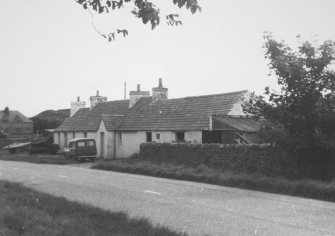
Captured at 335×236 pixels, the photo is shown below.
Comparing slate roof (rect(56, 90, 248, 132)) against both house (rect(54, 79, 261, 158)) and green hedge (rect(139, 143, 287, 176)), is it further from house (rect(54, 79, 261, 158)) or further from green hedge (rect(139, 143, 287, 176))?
green hedge (rect(139, 143, 287, 176))

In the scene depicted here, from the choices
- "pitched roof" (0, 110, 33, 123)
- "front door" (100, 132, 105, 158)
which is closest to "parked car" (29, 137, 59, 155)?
"front door" (100, 132, 105, 158)

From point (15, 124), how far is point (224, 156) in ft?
338

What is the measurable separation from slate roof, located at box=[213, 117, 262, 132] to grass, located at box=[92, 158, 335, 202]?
5.53m

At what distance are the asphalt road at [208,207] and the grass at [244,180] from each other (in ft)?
2.96

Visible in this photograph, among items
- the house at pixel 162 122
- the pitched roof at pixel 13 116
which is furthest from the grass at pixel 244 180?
the pitched roof at pixel 13 116

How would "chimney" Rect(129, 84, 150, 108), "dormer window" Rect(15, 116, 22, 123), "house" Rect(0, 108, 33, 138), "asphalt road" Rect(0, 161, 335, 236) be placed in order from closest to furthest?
"asphalt road" Rect(0, 161, 335, 236), "chimney" Rect(129, 84, 150, 108), "house" Rect(0, 108, 33, 138), "dormer window" Rect(15, 116, 22, 123)

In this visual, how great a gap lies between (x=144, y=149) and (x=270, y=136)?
1326cm

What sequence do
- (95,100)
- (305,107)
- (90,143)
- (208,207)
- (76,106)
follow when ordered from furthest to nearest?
(76,106)
(95,100)
(90,143)
(305,107)
(208,207)

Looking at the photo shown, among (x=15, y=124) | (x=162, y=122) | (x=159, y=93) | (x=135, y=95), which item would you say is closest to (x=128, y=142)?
(x=162, y=122)

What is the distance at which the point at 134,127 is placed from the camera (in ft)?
131

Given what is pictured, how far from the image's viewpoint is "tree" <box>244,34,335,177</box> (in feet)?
59.7

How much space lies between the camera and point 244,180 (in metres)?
19.0

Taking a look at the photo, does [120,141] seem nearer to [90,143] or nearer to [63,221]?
[90,143]

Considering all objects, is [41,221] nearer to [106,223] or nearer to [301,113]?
[106,223]
